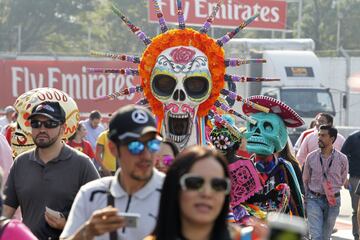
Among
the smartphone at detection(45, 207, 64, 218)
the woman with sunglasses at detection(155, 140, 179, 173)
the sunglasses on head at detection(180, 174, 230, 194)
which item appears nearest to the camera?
the sunglasses on head at detection(180, 174, 230, 194)

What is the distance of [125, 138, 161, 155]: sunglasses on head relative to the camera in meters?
4.71

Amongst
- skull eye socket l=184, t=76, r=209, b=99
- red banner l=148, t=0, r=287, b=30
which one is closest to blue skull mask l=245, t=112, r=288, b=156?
skull eye socket l=184, t=76, r=209, b=99

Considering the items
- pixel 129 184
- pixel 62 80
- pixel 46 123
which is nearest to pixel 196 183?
pixel 129 184

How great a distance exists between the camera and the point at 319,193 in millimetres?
12133

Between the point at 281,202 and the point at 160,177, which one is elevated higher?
the point at 160,177

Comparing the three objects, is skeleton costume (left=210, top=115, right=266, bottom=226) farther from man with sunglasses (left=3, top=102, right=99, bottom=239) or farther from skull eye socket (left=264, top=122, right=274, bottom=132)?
man with sunglasses (left=3, top=102, right=99, bottom=239)

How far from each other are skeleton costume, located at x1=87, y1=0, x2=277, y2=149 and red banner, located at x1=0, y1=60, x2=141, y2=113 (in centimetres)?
1752

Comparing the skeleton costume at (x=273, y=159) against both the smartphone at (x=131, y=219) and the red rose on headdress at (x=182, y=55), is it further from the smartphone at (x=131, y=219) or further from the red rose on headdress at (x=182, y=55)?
the smartphone at (x=131, y=219)

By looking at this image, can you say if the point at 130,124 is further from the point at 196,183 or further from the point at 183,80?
the point at 183,80

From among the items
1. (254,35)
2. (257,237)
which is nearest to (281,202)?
(257,237)

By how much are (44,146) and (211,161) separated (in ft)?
9.32

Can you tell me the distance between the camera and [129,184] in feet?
15.9

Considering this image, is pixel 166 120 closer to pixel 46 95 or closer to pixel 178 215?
pixel 46 95

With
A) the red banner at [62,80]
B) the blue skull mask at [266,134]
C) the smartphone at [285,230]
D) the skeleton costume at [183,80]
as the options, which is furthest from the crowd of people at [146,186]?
the red banner at [62,80]
